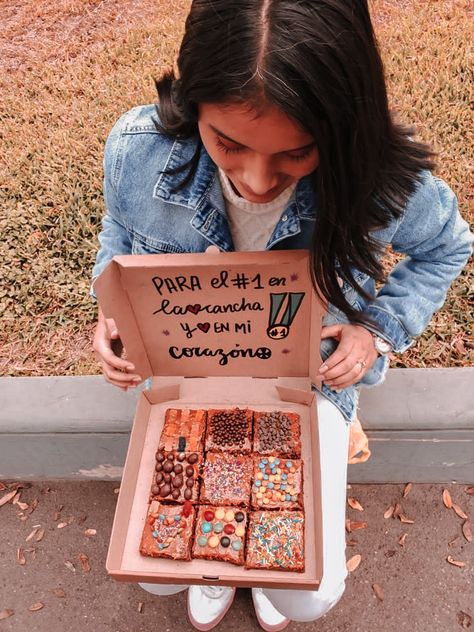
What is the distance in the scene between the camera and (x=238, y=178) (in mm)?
1204

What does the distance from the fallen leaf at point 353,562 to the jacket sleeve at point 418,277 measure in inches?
40.8

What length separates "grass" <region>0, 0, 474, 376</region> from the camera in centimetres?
260

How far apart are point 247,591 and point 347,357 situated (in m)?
1.20

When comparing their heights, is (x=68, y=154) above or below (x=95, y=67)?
below

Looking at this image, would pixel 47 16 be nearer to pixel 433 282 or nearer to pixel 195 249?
pixel 195 249

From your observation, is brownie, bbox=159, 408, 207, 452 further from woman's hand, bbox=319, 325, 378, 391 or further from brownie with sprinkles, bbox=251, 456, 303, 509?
woman's hand, bbox=319, 325, 378, 391

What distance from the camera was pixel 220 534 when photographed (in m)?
1.52

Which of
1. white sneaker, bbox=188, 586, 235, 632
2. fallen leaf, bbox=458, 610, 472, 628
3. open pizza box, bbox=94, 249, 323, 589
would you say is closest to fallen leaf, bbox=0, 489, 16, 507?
white sneaker, bbox=188, 586, 235, 632

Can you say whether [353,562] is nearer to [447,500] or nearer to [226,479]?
[447,500]

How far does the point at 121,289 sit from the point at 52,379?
42.0 inches

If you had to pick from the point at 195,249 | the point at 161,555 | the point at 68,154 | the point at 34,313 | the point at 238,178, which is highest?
the point at 238,178

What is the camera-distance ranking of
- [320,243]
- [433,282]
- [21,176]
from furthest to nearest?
[21,176]
[433,282]
[320,243]

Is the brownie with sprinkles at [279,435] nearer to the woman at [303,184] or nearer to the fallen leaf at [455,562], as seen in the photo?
the woman at [303,184]

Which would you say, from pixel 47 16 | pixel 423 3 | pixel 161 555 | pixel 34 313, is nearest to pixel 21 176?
pixel 34 313
